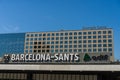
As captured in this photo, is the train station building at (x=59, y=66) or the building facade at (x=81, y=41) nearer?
the train station building at (x=59, y=66)

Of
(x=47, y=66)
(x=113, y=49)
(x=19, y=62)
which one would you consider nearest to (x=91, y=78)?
(x=47, y=66)

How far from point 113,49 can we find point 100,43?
31.9 feet

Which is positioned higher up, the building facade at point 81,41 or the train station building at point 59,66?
the building facade at point 81,41

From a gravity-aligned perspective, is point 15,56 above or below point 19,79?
above

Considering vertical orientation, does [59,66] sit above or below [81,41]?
below

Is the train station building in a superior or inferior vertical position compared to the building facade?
inferior

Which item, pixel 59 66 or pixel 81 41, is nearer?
pixel 59 66

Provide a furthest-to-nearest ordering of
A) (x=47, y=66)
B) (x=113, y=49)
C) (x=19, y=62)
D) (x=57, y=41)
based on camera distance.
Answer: (x=57, y=41), (x=113, y=49), (x=19, y=62), (x=47, y=66)

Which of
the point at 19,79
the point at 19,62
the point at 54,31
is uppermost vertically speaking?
the point at 54,31

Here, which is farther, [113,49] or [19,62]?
[113,49]

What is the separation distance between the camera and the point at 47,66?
A: 170 feet

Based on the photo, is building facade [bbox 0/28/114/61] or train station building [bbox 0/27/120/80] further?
building facade [bbox 0/28/114/61]

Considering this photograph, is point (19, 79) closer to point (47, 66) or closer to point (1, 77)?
point (1, 77)

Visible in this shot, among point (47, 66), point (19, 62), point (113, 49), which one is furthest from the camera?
point (113, 49)
